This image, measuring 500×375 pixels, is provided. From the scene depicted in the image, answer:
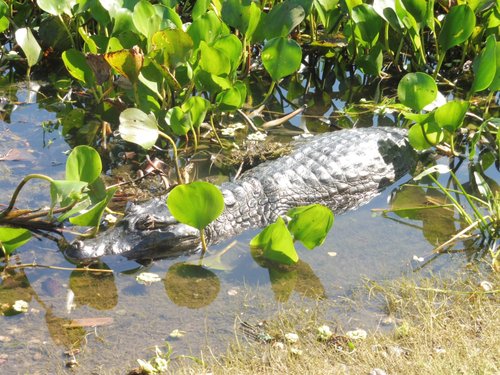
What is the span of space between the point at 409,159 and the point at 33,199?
7.61 feet

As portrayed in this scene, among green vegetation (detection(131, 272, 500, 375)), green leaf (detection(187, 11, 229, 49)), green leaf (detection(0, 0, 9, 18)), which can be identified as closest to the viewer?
green vegetation (detection(131, 272, 500, 375))

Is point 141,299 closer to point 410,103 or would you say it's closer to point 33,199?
point 33,199

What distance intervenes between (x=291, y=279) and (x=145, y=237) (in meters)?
0.79

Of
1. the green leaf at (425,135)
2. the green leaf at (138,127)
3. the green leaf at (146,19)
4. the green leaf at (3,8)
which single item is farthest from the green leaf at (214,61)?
the green leaf at (3,8)

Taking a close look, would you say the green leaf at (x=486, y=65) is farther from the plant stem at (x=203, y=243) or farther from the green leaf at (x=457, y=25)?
the plant stem at (x=203, y=243)

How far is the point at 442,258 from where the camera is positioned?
382cm

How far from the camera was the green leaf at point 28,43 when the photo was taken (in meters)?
5.22

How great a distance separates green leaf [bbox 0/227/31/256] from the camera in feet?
11.5

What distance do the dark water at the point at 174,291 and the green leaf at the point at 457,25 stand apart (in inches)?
58.5

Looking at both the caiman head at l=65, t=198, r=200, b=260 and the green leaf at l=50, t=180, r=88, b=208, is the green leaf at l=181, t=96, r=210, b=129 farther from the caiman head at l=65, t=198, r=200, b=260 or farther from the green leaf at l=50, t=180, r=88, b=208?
the green leaf at l=50, t=180, r=88, b=208

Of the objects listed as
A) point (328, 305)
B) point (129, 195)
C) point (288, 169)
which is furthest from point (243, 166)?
point (328, 305)

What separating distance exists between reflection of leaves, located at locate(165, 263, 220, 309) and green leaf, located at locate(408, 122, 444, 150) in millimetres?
1568

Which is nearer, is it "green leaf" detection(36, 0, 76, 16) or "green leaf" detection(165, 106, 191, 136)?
"green leaf" detection(165, 106, 191, 136)

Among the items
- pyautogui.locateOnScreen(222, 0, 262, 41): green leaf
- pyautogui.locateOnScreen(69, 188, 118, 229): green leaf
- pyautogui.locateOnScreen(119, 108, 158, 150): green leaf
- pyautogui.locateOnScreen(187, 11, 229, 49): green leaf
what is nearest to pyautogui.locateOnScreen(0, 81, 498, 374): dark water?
pyautogui.locateOnScreen(69, 188, 118, 229): green leaf
